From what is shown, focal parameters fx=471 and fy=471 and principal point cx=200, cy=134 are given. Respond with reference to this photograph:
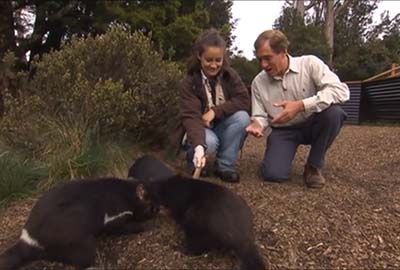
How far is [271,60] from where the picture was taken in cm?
346

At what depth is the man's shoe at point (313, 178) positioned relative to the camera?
3.51 m

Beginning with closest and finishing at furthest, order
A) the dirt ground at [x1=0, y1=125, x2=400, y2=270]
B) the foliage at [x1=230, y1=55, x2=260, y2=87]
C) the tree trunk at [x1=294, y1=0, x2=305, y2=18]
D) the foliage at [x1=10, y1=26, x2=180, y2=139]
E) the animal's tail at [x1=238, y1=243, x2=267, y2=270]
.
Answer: the animal's tail at [x1=238, y1=243, x2=267, y2=270] → the dirt ground at [x1=0, y1=125, x2=400, y2=270] → the foliage at [x1=10, y1=26, x2=180, y2=139] → the foliage at [x1=230, y1=55, x2=260, y2=87] → the tree trunk at [x1=294, y1=0, x2=305, y2=18]

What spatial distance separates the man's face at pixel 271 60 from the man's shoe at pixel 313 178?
774 millimetres

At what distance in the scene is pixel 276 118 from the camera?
343 cm

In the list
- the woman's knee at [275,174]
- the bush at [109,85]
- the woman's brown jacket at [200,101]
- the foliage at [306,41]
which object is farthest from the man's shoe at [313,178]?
the foliage at [306,41]

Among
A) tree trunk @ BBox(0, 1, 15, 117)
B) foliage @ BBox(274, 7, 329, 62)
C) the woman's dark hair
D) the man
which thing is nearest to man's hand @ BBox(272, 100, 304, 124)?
the man

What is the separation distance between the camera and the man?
339 cm

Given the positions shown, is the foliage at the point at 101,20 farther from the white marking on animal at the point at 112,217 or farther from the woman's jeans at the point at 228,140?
the white marking on animal at the point at 112,217

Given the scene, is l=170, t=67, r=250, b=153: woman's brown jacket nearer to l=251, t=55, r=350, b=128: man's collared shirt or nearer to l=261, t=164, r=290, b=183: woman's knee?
l=251, t=55, r=350, b=128: man's collared shirt

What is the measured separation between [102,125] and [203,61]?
46.2 inches

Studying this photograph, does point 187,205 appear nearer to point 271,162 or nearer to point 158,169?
point 158,169

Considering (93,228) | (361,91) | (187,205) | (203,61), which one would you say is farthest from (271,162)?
(361,91)

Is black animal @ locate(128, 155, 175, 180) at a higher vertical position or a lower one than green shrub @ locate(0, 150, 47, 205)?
higher

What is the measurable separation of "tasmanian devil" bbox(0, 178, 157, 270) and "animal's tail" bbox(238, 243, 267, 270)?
677 millimetres
